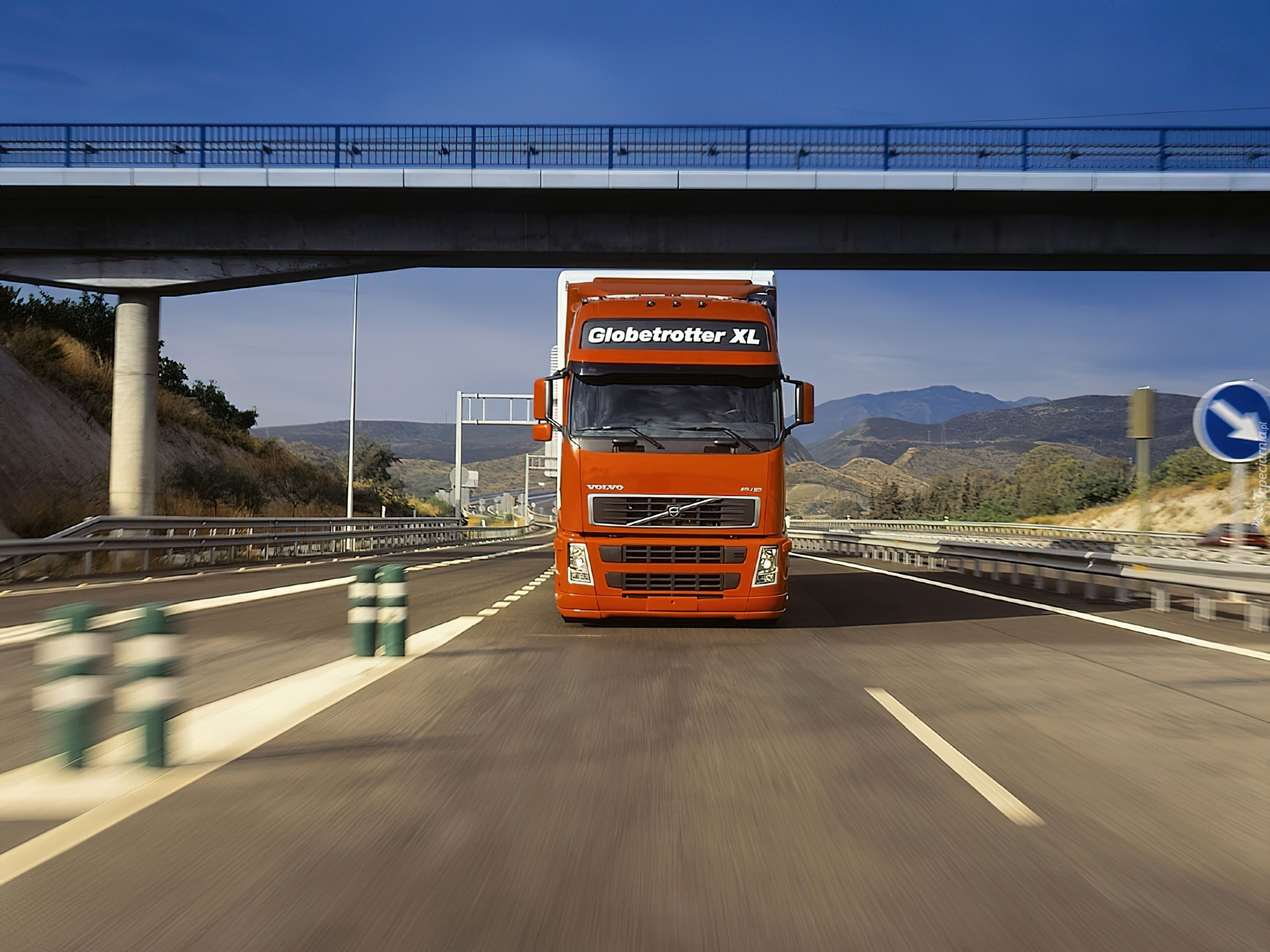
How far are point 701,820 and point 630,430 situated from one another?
7.50 metres

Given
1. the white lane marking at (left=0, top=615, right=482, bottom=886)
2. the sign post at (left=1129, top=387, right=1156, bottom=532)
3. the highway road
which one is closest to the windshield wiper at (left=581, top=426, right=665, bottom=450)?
the white lane marking at (left=0, top=615, right=482, bottom=886)

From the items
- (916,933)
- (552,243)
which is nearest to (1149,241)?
(552,243)

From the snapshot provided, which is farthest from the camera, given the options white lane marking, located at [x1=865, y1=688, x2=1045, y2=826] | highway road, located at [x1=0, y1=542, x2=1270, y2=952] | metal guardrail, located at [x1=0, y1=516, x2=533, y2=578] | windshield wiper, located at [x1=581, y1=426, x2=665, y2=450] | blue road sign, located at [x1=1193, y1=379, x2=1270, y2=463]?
metal guardrail, located at [x1=0, y1=516, x2=533, y2=578]

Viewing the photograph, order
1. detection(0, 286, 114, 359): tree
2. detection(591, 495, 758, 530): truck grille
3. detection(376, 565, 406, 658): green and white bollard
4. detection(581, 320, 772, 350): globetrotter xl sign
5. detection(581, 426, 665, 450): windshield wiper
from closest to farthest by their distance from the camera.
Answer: detection(376, 565, 406, 658): green and white bollard < detection(591, 495, 758, 530): truck grille < detection(581, 426, 665, 450): windshield wiper < detection(581, 320, 772, 350): globetrotter xl sign < detection(0, 286, 114, 359): tree

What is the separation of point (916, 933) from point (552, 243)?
23.3m

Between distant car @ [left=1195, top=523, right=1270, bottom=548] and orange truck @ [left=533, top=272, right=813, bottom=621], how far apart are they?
13.4m

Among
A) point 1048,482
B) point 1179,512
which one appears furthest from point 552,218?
point 1048,482

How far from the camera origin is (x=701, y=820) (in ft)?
16.3

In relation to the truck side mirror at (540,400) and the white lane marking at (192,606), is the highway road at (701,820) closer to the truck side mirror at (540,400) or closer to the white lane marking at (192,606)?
the white lane marking at (192,606)

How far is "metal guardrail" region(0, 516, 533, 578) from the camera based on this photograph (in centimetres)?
2008

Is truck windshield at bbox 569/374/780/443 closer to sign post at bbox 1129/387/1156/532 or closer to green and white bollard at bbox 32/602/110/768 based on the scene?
sign post at bbox 1129/387/1156/532

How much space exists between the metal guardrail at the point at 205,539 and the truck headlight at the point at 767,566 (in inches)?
500

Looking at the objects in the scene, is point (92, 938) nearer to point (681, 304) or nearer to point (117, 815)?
point (117, 815)

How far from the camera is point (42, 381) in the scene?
35781 mm
